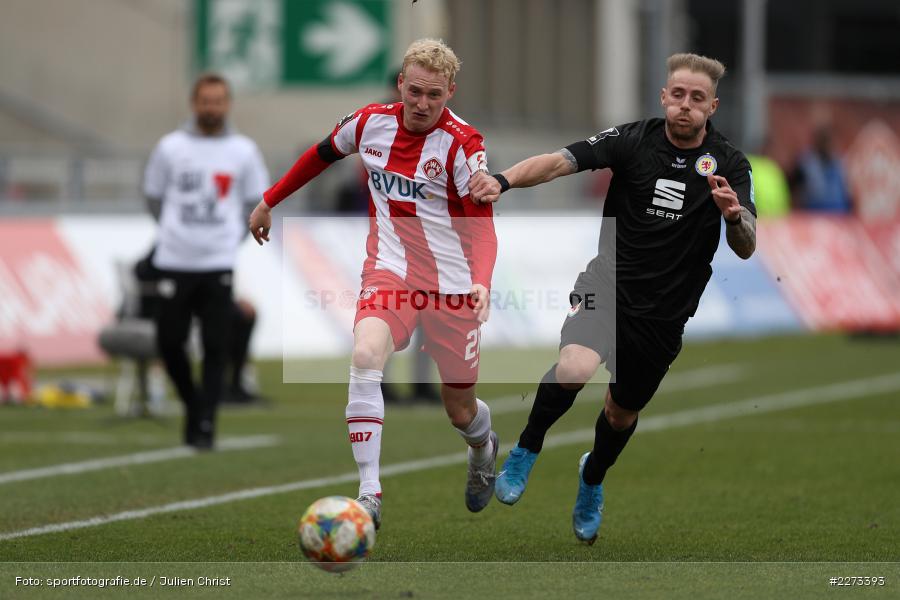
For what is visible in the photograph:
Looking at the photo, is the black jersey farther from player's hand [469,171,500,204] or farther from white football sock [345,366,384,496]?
white football sock [345,366,384,496]

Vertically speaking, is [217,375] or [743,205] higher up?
[743,205]

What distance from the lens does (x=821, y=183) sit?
77.6 feet

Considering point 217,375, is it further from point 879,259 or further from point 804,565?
point 879,259

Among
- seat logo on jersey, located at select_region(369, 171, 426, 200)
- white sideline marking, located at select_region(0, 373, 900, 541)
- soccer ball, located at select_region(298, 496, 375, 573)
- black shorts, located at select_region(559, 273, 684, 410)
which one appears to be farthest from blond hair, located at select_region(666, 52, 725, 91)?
white sideline marking, located at select_region(0, 373, 900, 541)

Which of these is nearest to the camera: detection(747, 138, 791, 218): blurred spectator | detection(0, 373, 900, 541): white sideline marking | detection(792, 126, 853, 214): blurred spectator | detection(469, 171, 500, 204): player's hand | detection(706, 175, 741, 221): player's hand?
detection(706, 175, 741, 221): player's hand

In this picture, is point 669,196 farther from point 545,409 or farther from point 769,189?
point 769,189

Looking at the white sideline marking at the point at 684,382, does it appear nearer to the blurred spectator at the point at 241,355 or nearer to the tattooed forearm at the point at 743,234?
the blurred spectator at the point at 241,355

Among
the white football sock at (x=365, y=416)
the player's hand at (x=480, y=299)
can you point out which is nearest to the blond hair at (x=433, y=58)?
the player's hand at (x=480, y=299)

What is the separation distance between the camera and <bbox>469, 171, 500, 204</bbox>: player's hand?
7922mm

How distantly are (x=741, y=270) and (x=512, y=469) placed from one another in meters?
14.1

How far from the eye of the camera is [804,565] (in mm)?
7695

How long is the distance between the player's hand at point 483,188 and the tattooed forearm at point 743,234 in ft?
3.31

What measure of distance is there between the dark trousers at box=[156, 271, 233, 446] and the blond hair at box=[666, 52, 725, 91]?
4708mm

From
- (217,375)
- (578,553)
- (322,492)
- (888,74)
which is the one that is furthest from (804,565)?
(888,74)
